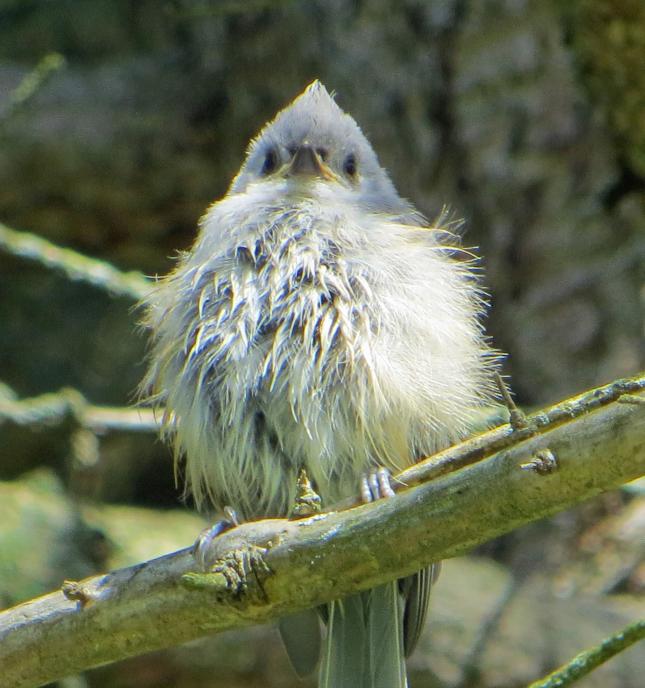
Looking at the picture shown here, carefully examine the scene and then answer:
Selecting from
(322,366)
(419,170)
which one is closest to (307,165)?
(322,366)

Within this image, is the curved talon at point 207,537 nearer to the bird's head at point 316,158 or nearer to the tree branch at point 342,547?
the tree branch at point 342,547

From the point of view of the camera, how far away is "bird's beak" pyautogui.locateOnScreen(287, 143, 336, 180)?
355 cm

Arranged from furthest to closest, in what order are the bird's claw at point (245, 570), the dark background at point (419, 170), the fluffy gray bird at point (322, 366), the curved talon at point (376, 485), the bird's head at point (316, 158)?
the dark background at point (419, 170) < the bird's head at point (316, 158) < the fluffy gray bird at point (322, 366) < the curved talon at point (376, 485) < the bird's claw at point (245, 570)

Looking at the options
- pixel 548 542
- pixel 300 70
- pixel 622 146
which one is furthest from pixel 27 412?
pixel 622 146

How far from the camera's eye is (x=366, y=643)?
3219mm

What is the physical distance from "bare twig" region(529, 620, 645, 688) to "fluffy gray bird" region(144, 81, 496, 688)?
77 cm

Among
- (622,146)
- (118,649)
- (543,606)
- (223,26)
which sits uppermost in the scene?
(223,26)

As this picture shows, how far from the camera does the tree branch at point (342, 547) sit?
2.15m

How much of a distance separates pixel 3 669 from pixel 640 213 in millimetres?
3268

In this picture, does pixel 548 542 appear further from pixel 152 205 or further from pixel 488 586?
pixel 152 205

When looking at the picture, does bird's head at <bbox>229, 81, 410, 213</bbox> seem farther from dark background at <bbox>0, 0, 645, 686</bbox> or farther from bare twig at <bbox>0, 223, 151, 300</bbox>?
dark background at <bbox>0, 0, 645, 686</bbox>

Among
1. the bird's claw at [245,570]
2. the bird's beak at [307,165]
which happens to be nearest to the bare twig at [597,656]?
the bird's claw at [245,570]

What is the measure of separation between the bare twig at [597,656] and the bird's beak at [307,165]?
1.83m

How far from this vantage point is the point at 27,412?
387 centimetres
